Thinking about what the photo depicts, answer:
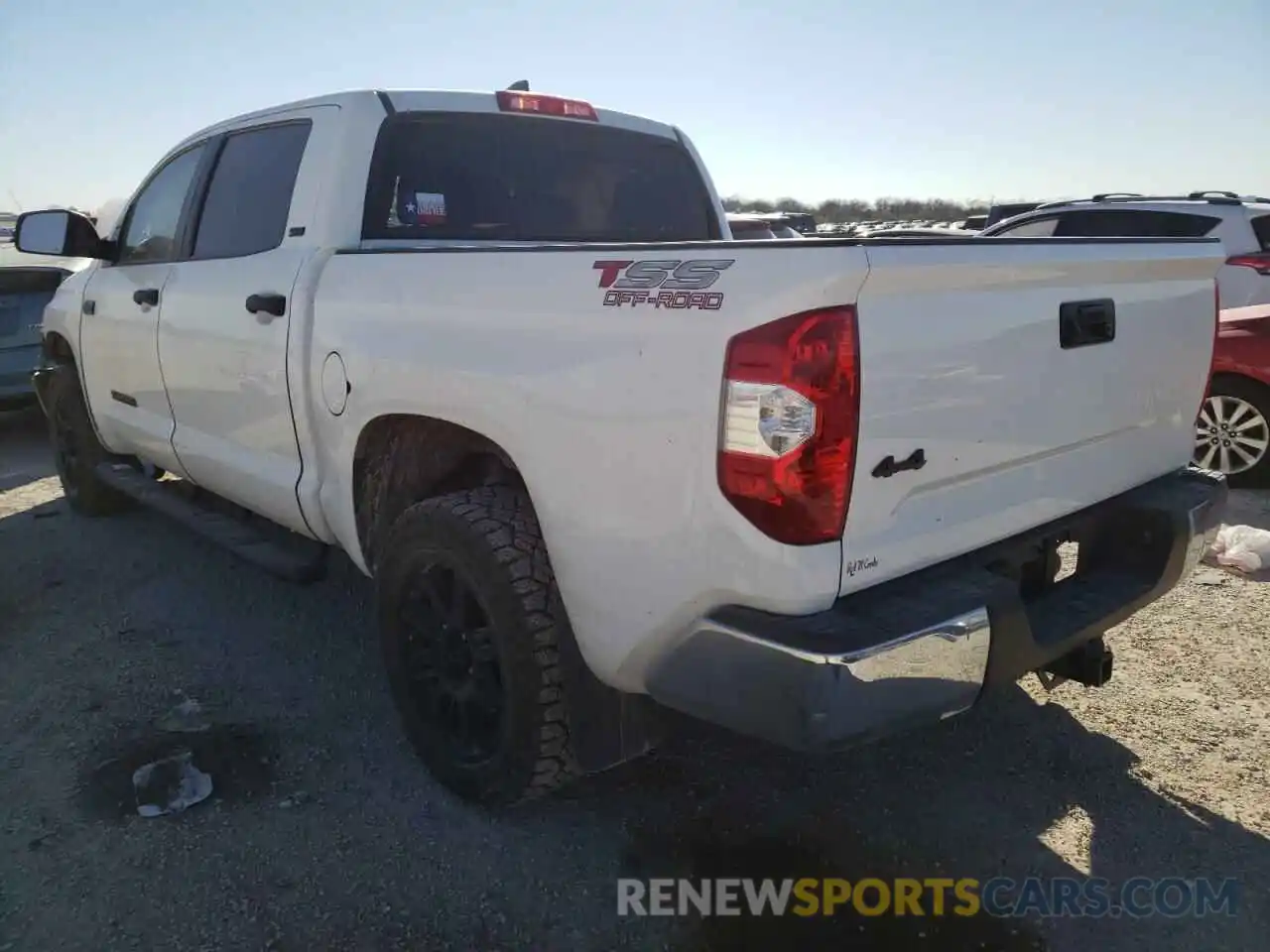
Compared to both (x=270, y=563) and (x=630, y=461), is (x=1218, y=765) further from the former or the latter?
(x=270, y=563)

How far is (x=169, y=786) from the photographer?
296 cm

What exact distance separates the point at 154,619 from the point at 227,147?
6.56 feet

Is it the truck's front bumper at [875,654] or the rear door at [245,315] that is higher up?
the rear door at [245,315]

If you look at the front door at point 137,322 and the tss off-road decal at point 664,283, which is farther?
the front door at point 137,322

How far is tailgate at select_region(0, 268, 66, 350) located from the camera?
298 inches

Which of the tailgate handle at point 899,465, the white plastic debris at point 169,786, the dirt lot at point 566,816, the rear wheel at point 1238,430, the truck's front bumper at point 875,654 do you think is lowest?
the dirt lot at point 566,816

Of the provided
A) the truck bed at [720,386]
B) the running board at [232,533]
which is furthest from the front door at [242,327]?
the truck bed at [720,386]

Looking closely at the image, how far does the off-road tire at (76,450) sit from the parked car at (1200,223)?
5.76 meters

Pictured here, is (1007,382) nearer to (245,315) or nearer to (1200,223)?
(245,315)

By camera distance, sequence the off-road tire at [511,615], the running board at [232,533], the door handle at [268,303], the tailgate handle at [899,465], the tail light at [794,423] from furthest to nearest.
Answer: the running board at [232,533] < the door handle at [268,303] < the off-road tire at [511,615] < the tailgate handle at [899,465] < the tail light at [794,423]

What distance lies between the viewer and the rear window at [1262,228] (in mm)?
7305

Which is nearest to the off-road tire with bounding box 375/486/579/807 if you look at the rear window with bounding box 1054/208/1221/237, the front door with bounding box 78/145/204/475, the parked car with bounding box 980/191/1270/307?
the front door with bounding box 78/145/204/475

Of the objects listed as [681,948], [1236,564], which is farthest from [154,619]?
[1236,564]

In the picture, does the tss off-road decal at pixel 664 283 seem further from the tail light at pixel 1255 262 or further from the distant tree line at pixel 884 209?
the distant tree line at pixel 884 209
